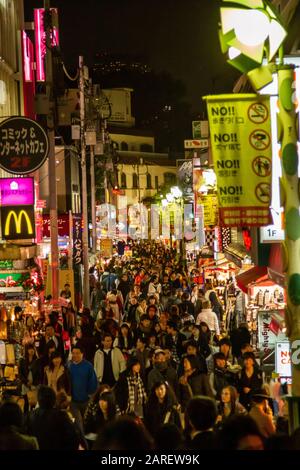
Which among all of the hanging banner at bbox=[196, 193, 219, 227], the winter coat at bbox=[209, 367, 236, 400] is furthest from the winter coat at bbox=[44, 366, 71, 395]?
the hanging banner at bbox=[196, 193, 219, 227]

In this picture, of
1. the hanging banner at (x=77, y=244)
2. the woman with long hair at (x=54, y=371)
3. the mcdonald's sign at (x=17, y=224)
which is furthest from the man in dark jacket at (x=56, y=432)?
the hanging banner at (x=77, y=244)

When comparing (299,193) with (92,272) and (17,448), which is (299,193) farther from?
(92,272)

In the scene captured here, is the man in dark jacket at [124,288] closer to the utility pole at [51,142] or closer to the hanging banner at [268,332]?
the utility pole at [51,142]

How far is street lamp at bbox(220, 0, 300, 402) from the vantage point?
8242mm

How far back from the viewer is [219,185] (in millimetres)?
9578

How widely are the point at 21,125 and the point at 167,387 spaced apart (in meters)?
10.6

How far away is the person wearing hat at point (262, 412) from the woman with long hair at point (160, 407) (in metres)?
0.98

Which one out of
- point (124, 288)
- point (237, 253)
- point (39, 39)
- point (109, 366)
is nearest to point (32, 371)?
point (109, 366)

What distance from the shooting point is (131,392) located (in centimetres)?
1178

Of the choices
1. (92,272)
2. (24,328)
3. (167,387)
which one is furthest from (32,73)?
(167,387)

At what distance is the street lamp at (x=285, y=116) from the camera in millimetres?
8242

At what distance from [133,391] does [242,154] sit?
4188 mm

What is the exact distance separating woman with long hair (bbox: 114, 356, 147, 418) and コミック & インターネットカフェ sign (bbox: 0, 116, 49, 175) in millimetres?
8734

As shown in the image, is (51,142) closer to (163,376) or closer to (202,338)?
(202,338)
